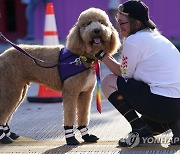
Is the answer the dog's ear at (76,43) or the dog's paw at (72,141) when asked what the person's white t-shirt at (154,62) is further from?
the dog's paw at (72,141)

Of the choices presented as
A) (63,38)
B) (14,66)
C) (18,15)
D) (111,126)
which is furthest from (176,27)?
(14,66)

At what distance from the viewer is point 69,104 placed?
17.3 feet

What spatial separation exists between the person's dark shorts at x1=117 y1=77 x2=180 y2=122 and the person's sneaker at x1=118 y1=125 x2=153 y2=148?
0.43 feet

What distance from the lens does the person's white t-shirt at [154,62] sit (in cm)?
502

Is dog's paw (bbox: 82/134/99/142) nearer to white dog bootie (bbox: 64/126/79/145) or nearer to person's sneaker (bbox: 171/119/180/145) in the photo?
white dog bootie (bbox: 64/126/79/145)

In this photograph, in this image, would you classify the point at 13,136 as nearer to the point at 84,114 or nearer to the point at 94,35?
the point at 84,114

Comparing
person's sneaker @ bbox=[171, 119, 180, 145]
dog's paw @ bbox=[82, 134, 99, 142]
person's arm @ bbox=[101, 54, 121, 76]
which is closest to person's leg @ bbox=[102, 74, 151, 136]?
person's arm @ bbox=[101, 54, 121, 76]

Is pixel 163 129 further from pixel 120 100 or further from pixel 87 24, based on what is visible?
pixel 87 24

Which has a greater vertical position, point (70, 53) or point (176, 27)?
point (70, 53)

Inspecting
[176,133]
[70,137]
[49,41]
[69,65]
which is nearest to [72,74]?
[69,65]

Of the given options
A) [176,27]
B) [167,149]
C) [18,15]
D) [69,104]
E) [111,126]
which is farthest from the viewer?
[18,15]

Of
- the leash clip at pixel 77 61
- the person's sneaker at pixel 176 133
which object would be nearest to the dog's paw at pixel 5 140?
the leash clip at pixel 77 61

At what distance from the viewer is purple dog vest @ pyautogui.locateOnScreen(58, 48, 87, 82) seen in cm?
532

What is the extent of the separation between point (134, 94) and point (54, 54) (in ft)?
2.95
